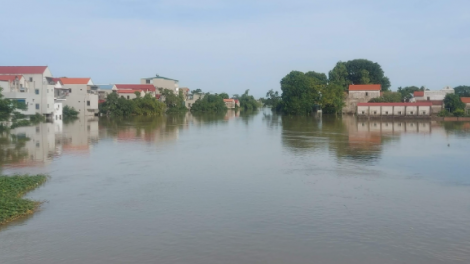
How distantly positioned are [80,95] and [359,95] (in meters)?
31.2

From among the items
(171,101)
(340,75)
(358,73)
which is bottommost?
(171,101)

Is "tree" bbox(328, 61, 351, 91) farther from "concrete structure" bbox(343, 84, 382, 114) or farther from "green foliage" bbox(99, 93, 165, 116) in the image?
"green foliage" bbox(99, 93, 165, 116)

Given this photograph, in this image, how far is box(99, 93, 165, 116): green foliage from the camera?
4656 centimetres

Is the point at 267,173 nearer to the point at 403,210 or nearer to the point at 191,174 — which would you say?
the point at 191,174

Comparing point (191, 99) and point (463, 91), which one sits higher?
point (191, 99)

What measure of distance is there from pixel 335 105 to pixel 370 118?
8.19m

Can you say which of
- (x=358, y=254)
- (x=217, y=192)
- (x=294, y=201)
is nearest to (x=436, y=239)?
(x=358, y=254)

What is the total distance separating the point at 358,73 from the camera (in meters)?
61.2

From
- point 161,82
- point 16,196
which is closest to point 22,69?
point 16,196

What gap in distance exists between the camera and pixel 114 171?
482 inches

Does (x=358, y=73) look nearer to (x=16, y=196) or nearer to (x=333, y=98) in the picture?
(x=333, y=98)

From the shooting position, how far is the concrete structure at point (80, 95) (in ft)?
141

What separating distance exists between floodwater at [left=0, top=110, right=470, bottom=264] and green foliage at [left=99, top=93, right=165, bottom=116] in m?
31.1

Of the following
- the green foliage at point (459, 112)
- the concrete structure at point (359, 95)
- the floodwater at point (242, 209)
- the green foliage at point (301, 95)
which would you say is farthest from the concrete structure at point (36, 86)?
the green foliage at point (459, 112)
